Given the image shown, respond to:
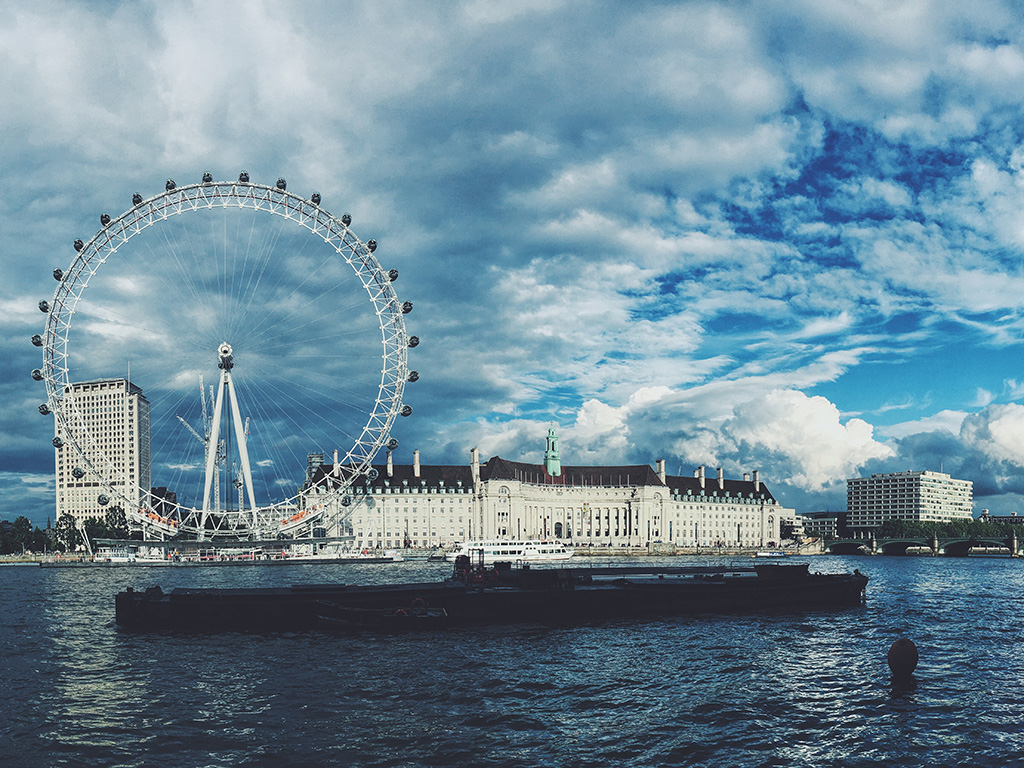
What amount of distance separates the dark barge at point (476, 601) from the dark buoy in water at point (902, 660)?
31783mm

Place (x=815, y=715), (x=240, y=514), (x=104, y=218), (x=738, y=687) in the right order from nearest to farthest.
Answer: (x=815, y=715)
(x=738, y=687)
(x=104, y=218)
(x=240, y=514)

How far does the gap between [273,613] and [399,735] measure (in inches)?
1483

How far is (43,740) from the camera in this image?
35.3 m

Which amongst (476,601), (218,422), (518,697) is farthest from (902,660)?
(218,422)

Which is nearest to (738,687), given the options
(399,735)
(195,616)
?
(399,735)

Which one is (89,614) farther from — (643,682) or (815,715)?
(815,715)

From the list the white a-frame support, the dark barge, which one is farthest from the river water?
the white a-frame support

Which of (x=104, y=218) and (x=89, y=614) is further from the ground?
(x=104, y=218)

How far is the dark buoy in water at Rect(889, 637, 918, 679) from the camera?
47.7 meters

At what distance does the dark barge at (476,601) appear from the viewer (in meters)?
69.6

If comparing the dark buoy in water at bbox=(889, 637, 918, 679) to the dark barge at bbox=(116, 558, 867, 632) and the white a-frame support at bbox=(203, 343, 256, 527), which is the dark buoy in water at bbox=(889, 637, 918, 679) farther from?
the white a-frame support at bbox=(203, 343, 256, 527)

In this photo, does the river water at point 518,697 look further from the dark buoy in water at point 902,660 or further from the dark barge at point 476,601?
the dark barge at point 476,601

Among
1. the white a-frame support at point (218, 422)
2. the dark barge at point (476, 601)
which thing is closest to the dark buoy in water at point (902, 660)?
the dark barge at point (476, 601)

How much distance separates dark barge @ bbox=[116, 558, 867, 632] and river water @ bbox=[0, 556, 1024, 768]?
11.0 ft
